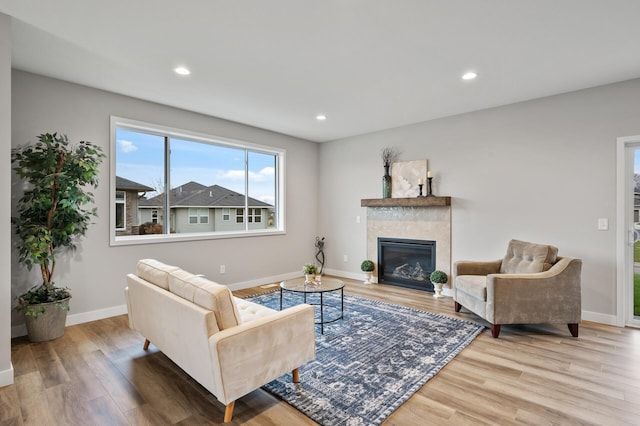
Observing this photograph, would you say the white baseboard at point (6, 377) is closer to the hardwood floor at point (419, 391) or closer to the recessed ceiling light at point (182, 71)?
the hardwood floor at point (419, 391)

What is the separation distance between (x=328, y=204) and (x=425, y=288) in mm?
2367

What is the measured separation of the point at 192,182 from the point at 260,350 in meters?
3.29

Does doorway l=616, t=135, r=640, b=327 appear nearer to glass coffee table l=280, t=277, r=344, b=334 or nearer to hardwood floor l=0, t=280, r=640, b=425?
hardwood floor l=0, t=280, r=640, b=425

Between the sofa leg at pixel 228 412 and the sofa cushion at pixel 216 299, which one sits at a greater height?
the sofa cushion at pixel 216 299

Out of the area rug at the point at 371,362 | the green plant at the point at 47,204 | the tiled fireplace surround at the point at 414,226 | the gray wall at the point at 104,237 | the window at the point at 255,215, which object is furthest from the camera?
the window at the point at 255,215

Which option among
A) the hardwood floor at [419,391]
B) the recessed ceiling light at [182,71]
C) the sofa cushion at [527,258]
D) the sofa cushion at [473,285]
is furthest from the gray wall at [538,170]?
the recessed ceiling light at [182,71]

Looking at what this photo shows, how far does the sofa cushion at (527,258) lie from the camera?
3350 mm

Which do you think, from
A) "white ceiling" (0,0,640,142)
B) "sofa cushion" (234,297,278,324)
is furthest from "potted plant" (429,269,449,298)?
"sofa cushion" (234,297,278,324)

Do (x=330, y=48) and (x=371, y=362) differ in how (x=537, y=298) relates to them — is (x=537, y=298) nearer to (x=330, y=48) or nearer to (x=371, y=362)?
(x=371, y=362)

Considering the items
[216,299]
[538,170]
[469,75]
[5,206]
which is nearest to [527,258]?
[538,170]

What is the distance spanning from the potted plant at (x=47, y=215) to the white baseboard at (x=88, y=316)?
0.29 metres

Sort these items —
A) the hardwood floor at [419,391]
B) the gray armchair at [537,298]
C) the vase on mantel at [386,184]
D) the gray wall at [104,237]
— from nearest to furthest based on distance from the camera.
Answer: the hardwood floor at [419,391]
the gray armchair at [537,298]
the gray wall at [104,237]
the vase on mantel at [386,184]

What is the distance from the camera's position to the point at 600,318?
3.52 metres

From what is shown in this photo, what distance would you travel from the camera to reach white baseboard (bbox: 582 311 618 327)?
3.45m
